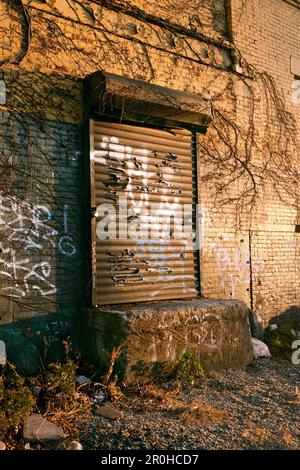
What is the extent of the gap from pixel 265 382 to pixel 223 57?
544cm

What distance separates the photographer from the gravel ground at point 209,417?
12.3 feet

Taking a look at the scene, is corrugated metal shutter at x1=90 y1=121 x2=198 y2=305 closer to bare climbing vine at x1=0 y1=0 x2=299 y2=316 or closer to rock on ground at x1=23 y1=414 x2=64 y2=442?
bare climbing vine at x1=0 y1=0 x2=299 y2=316

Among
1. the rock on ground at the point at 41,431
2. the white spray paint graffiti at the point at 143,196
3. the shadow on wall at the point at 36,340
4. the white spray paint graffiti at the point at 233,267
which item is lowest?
the rock on ground at the point at 41,431

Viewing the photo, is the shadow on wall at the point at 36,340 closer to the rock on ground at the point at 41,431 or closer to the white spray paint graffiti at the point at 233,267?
the rock on ground at the point at 41,431

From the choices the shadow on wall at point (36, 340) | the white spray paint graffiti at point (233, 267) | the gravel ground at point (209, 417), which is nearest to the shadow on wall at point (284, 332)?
the white spray paint graffiti at point (233, 267)

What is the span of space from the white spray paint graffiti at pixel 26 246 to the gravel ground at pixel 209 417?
67.3 inches

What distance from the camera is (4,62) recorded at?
515 centimetres

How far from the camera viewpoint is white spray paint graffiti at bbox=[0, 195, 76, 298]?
16.5 ft

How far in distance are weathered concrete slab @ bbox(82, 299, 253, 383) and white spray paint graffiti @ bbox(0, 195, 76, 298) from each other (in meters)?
Answer: 0.77

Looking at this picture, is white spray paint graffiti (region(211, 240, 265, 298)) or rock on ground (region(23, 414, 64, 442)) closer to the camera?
rock on ground (region(23, 414, 64, 442))

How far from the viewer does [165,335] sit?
5.25 meters

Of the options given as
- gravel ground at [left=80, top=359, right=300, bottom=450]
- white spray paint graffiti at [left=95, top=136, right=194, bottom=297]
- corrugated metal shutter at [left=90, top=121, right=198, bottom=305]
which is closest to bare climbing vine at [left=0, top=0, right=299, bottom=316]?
corrugated metal shutter at [left=90, top=121, right=198, bottom=305]

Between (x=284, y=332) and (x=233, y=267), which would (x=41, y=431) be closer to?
(x=233, y=267)
